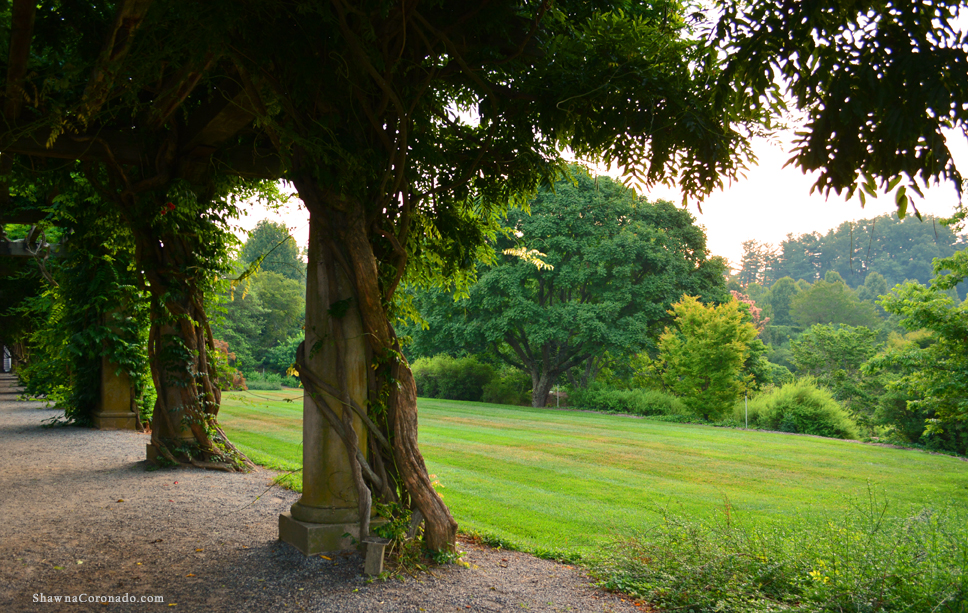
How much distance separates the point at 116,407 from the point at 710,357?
16307 millimetres

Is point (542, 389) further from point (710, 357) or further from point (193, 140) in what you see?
point (193, 140)

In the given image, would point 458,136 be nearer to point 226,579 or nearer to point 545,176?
point 545,176

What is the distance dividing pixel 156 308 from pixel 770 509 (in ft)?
24.1

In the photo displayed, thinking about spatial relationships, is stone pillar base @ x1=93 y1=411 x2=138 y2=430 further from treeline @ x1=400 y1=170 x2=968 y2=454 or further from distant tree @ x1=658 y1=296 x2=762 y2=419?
distant tree @ x1=658 y1=296 x2=762 y2=419

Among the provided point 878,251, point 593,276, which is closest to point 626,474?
point 593,276

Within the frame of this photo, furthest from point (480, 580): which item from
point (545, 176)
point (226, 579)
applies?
point (545, 176)

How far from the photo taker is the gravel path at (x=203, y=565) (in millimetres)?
3207

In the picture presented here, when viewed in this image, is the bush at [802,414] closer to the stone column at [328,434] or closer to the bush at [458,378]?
the bush at [458,378]

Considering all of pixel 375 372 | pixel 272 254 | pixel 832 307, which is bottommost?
pixel 375 372

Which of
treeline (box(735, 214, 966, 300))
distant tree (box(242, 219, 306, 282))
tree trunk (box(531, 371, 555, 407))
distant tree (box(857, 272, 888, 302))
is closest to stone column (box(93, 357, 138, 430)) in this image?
tree trunk (box(531, 371, 555, 407))

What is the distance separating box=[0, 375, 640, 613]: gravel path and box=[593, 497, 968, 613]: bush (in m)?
0.38

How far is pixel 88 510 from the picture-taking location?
5191 millimetres

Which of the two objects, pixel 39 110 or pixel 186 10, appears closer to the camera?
pixel 186 10

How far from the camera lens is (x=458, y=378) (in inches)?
1084
